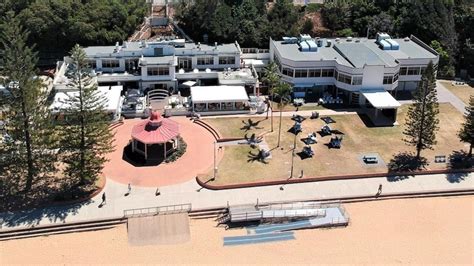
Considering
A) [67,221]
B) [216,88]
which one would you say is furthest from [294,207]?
[216,88]

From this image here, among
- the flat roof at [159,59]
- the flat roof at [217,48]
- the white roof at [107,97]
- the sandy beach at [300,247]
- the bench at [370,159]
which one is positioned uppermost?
the flat roof at [217,48]

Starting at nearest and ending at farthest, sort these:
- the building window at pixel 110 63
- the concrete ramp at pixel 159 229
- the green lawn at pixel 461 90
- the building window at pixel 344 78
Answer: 1. the concrete ramp at pixel 159 229
2. the building window at pixel 344 78
3. the building window at pixel 110 63
4. the green lawn at pixel 461 90

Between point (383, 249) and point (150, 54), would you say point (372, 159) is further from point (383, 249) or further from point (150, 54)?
point (150, 54)

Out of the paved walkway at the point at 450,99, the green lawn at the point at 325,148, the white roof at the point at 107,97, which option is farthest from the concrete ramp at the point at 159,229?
the paved walkway at the point at 450,99

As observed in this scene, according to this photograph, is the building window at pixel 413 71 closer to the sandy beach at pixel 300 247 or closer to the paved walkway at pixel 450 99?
the paved walkway at pixel 450 99

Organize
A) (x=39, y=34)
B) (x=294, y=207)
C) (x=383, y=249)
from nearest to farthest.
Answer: (x=383, y=249) → (x=294, y=207) → (x=39, y=34)

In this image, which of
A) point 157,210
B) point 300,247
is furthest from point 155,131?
point 300,247

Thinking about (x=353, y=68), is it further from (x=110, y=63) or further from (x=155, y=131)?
(x=110, y=63)
